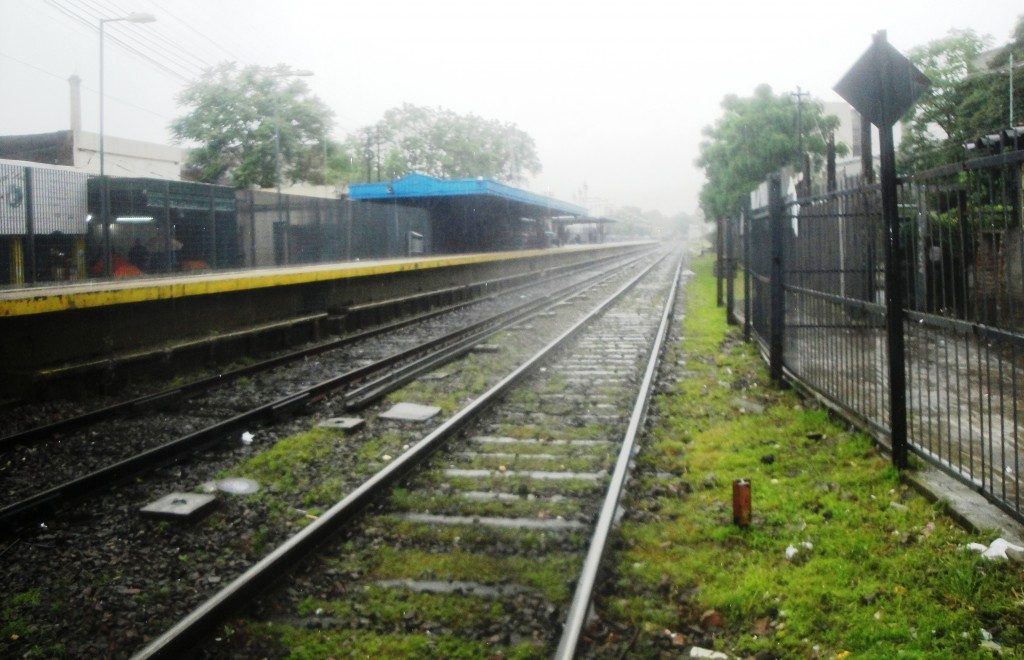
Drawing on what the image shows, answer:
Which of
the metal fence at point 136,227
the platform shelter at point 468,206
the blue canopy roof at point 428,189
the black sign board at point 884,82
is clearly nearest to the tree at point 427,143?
the platform shelter at point 468,206

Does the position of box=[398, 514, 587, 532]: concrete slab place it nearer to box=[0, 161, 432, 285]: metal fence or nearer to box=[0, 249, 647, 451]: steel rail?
box=[0, 249, 647, 451]: steel rail

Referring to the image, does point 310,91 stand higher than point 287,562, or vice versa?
point 310,91

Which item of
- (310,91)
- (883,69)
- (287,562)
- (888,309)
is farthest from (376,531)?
(310,91)

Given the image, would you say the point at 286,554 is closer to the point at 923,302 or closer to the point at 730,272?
the point at 923,302

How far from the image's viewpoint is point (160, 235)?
13672mm

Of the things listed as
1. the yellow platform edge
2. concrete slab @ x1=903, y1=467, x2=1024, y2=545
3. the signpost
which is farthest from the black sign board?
the yellow platform edge

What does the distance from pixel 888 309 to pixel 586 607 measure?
130 inches

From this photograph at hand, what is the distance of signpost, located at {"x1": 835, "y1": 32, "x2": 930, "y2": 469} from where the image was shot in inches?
213

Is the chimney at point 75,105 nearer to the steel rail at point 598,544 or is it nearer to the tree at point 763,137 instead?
the tree at point 763,137

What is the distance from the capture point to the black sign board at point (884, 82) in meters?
5.48

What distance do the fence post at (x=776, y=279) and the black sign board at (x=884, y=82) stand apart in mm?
3379

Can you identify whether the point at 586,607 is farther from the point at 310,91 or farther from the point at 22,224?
the point at 310,91

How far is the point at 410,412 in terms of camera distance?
26.3 ft

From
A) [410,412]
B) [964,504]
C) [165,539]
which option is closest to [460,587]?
[165,539]
